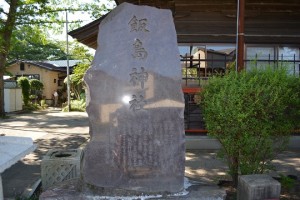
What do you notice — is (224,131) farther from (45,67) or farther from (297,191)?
(45,67)

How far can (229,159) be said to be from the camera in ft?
19.3

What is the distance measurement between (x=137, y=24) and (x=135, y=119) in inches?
52.7

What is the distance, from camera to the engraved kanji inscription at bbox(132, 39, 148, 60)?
484cm

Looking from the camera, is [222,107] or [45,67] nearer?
[222,107]

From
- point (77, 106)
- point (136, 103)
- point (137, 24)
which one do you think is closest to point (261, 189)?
point (136, 103)

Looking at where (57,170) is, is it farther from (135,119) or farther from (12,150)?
(12,150)

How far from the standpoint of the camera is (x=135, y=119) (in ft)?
15.6

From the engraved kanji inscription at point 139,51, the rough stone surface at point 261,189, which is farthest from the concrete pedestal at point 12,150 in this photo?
the rough stone surface at point 261,189

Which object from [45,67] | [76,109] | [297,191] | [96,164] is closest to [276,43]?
[297,191]

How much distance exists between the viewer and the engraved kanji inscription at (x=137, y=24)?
16.1 feet

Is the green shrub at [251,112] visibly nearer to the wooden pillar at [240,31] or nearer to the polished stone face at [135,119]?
the polished stone face at [135,119]

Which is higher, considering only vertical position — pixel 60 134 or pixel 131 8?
pixel 131 8

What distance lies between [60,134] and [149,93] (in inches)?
372

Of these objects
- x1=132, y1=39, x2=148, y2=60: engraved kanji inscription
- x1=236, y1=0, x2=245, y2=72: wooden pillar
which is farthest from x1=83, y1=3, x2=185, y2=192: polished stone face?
x1=236, y1=0, x2=245, y2=72: wooden pillar
